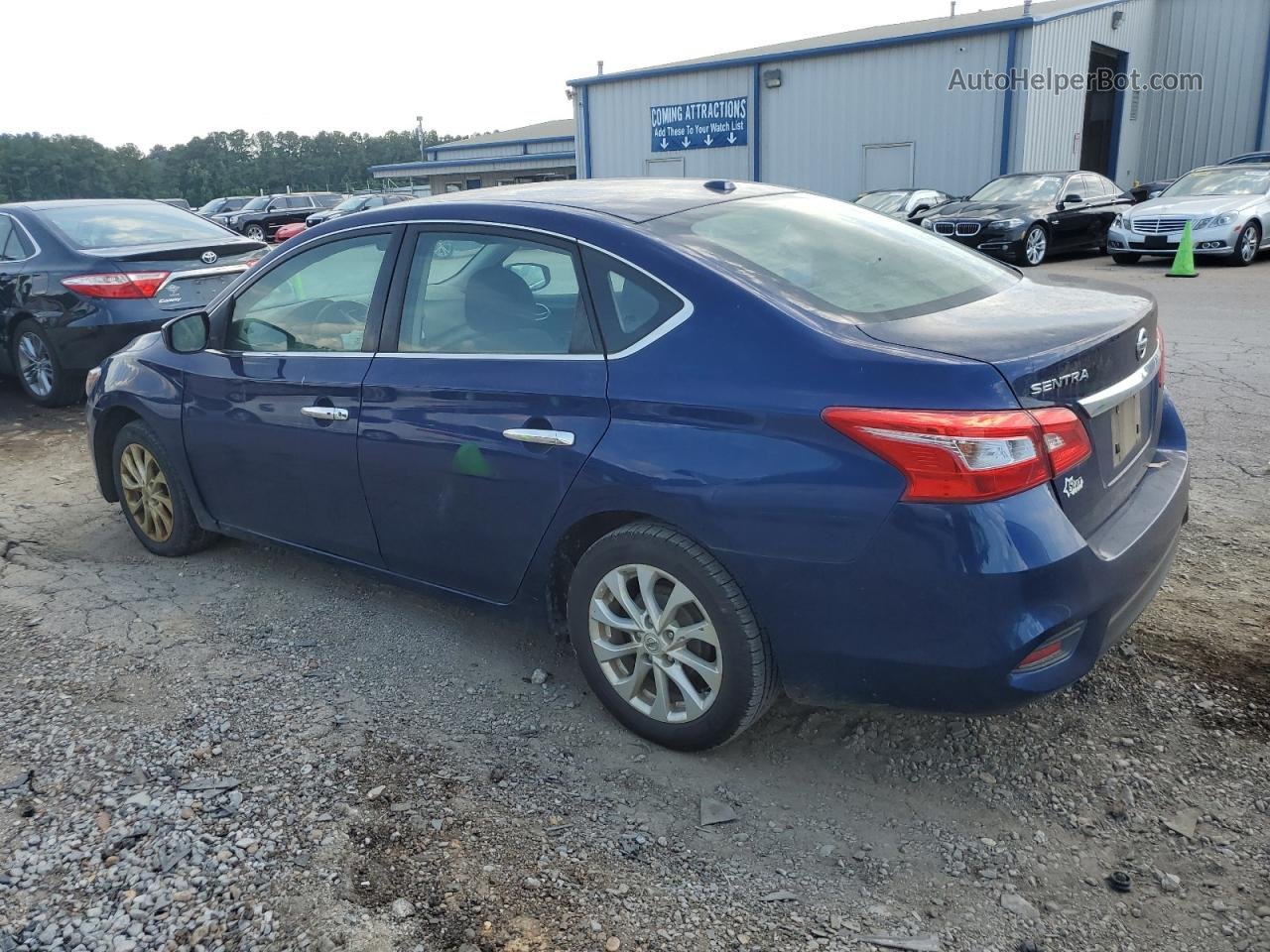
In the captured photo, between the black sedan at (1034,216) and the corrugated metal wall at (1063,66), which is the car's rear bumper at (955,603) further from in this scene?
the corrugated metal wall at (1063,66)

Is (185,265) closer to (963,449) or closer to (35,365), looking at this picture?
(35,365)

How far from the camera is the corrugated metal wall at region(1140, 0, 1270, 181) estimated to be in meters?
25.8

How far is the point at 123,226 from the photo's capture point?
823 centimetres

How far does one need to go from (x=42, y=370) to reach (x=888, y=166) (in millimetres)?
20911

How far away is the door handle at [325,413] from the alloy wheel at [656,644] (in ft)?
4.02

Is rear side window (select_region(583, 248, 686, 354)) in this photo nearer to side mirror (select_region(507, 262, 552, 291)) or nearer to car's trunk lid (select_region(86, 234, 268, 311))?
side mirror (select_region(507, 262, 552, 291))

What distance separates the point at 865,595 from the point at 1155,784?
3.39ft

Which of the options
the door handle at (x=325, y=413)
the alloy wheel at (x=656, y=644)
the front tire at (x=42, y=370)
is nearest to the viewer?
the alloy wheel at (x=656, y=644)

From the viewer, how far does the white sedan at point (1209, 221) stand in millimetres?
14656

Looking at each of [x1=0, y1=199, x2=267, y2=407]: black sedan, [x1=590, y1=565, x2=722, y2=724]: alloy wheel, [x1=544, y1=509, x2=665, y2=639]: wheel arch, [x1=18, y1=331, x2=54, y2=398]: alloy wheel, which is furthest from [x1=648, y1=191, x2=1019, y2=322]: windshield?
[x1=18, y1=331, x2=54, y2=398]: alloy wheel

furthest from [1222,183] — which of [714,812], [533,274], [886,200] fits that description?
[714,812]

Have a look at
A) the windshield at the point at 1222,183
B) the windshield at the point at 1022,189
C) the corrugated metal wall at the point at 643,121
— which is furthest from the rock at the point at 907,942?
the corrugated metal wall at the point at 643,121

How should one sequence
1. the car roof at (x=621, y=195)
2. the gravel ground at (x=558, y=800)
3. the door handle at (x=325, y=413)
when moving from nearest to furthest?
the gravel ground at (x=558, y=800) < the car roof at (x=621, y=195) < the door handle at (x=325, y=413)

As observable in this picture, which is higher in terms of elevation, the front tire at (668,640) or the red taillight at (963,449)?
the red taillight at (963,449)
